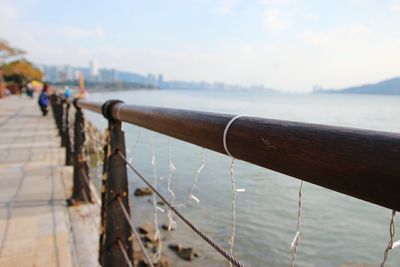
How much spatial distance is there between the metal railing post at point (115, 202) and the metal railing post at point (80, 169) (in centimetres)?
230

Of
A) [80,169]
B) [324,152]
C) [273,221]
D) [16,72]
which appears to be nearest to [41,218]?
[80,169]

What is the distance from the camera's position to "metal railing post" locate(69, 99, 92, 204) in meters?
4.36

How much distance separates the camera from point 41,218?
3.91 metres

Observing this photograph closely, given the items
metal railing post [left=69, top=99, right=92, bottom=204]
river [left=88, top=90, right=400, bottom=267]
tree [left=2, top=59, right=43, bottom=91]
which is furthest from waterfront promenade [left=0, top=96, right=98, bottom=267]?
tree [left=2, top=59, right=43, bottom=91]

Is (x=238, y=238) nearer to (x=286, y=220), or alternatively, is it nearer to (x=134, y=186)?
(x=286, y=220)

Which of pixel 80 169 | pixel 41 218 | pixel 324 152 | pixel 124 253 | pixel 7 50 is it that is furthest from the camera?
pixel 7 50

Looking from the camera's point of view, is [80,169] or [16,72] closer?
[80,169]

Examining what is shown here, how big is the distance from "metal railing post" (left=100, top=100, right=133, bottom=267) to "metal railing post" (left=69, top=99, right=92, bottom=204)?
7.54ft

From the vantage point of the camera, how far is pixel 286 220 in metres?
11.1

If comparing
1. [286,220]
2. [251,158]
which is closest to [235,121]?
[251,158]

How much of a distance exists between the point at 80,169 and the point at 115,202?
2445 millimetres

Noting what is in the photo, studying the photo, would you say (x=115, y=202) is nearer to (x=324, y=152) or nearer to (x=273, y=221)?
(x=324, y=152)

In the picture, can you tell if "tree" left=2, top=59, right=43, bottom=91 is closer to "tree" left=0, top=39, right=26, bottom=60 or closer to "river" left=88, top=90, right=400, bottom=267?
"tree" left=0, top=39, right=26, bottom=60

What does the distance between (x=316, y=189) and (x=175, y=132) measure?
1414 centimetres
